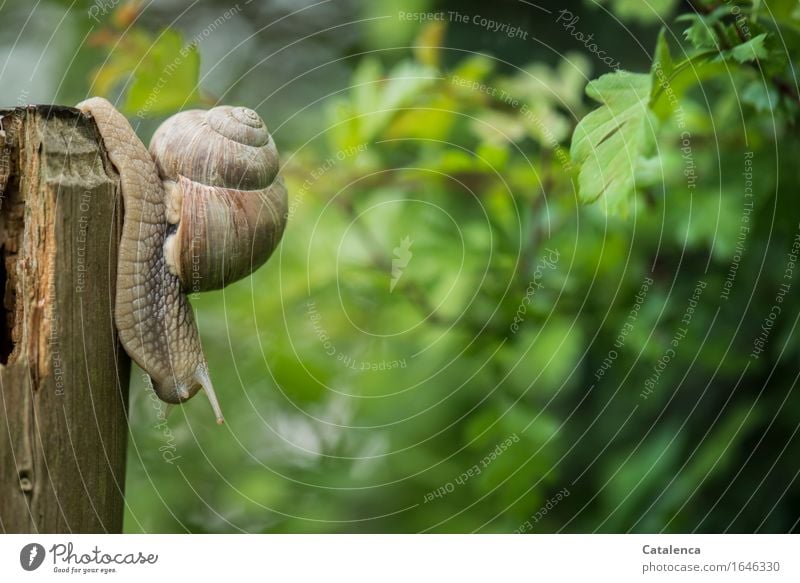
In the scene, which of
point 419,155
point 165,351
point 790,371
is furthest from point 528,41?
point 165,351

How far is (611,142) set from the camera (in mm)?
672

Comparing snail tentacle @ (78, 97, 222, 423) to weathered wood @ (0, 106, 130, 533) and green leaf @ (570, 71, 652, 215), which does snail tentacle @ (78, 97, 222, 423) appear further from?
green leaf @ (570, 71, 652, 215)

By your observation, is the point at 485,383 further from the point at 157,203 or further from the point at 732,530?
the point at 157,203

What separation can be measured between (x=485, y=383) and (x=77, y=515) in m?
0.68

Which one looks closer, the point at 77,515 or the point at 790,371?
the point at 77,515

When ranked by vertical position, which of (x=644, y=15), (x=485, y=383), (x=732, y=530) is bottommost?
(x=732, y=530)

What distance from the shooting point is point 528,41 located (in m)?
1.30

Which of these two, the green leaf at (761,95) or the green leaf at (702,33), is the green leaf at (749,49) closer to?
the green leaf at (702,33)
